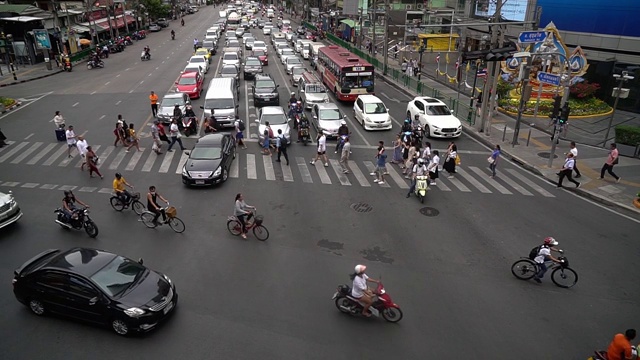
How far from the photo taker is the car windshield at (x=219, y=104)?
24.8 metres

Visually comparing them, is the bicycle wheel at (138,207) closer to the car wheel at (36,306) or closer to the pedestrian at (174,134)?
the car wheel at (36,306)

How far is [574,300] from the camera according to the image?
10594 millimetres

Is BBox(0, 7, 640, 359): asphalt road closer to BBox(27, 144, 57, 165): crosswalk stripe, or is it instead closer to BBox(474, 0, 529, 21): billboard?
BBox(27, 144, 57, 165): crosswalk stripe

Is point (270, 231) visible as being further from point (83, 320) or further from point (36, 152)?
point (36, 152)

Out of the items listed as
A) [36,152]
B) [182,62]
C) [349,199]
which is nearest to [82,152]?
[36,152]

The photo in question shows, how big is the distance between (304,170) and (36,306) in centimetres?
1158

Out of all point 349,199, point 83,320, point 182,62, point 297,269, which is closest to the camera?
point 83,320

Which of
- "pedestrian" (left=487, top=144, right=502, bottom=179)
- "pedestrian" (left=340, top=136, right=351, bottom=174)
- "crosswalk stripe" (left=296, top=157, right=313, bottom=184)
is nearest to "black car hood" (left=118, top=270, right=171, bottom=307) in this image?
"crosswalk stripe" (left=296, top=157, right=313, bottom=184)

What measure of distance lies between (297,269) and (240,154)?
422 inches

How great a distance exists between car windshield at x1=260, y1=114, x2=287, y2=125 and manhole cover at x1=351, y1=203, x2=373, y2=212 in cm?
857

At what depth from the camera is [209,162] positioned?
1725cm

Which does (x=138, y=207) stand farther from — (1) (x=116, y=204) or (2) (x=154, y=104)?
(2) (x=154, y=104)

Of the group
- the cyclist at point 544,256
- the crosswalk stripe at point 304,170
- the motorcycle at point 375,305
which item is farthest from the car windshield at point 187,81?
the cyclist at point 544,256

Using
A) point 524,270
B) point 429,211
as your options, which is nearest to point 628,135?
point 429,211
